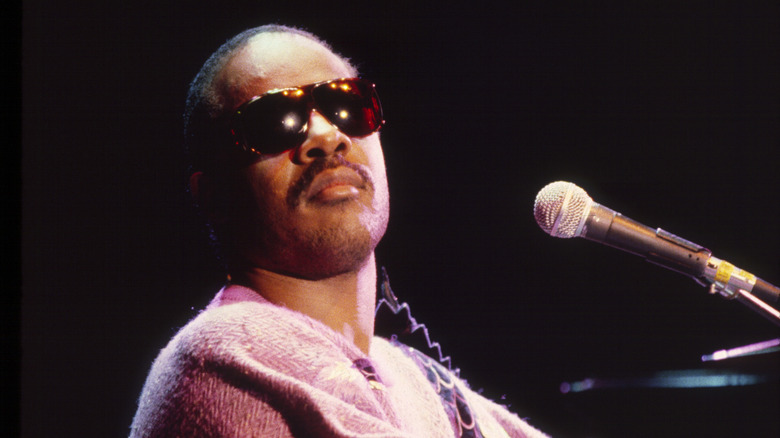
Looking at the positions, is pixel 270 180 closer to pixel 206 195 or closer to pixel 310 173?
pixel 310 173

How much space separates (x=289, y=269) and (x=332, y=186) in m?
0.32

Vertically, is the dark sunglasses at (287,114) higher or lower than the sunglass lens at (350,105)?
lower

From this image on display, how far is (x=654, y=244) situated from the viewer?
5.73 feet

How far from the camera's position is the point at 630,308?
4176 millimetres

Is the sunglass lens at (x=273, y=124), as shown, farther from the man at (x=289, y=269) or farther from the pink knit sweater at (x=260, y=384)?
the pink knit sweater at (x=260, y=384)

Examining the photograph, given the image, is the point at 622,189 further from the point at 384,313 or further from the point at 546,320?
the point at 384,313

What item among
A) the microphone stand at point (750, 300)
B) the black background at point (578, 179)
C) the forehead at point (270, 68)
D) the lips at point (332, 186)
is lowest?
the lips at point (332, 186)

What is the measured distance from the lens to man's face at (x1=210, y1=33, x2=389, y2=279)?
73.2 inches

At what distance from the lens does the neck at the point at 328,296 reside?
1.90 metres

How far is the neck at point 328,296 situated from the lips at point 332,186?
0.98 feet

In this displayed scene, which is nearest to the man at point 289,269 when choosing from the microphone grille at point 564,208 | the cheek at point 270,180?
the cheek at point 270,180

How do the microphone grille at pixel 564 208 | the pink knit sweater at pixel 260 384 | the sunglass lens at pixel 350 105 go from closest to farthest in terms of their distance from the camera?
the pink knit sweater at pixel 260 384 → the microphone grille at pixel 564 208 → the sunglass lens at pixel 350 105

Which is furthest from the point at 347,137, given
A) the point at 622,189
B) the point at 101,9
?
the point at 622,189

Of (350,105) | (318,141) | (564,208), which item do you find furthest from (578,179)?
(318,141)
